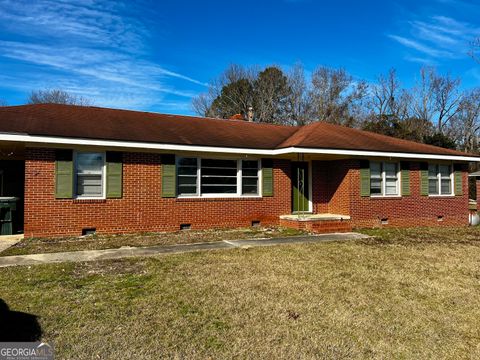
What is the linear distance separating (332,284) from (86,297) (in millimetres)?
3630

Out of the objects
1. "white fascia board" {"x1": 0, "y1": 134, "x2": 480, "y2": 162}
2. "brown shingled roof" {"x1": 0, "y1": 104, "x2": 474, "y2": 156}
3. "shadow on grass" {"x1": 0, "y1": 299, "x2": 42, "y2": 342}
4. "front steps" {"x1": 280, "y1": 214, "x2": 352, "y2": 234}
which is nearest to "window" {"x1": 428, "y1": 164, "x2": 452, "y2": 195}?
"white fascia board" {"x1": 0, "y1": 134, "x2": 480, "y2": 162}

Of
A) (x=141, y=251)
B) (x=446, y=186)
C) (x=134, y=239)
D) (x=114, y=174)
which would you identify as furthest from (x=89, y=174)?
(x=446, y=186)

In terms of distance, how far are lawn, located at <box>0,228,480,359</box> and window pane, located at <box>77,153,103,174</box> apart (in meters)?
4.52

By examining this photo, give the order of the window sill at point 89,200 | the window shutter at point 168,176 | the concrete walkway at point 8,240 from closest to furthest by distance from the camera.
→ 1. the concrete walkway at point 8,240
2. the window sill at point 89,200
3. the window shutter at point 168,176

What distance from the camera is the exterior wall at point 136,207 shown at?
33.4 feet

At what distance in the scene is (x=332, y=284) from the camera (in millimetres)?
5785

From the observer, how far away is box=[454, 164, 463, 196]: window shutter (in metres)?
15.8

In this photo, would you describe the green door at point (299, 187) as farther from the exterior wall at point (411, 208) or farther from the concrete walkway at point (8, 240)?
the concrete walkway at point (8, 240)

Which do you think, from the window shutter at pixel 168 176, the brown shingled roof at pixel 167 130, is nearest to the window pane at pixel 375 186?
the brown shingled roof at pixel 167 130

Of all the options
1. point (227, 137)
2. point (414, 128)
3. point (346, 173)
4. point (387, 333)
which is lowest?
point (387, 333)

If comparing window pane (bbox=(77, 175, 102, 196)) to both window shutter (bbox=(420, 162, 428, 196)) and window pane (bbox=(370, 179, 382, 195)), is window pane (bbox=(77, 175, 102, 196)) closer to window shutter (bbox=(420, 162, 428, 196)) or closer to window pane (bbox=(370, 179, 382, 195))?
window pane (bbox=(370, 179, 382, 195))

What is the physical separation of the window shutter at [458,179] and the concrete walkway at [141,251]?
7694 mm

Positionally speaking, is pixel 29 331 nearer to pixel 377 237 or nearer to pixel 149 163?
pixel 149 163

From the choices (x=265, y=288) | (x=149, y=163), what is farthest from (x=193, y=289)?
(x=149, y=163)
